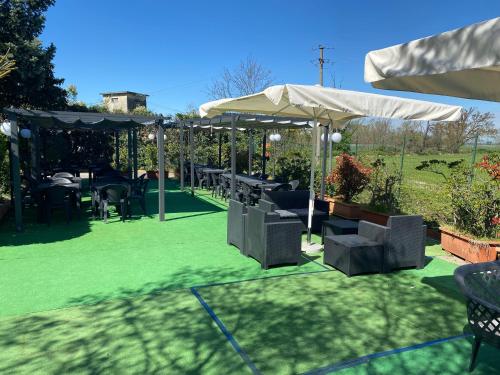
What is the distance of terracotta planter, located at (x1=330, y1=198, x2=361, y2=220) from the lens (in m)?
8.34

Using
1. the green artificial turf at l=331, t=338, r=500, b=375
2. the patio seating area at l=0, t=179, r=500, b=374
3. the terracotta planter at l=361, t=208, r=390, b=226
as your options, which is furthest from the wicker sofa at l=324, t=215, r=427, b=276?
the terracotta planter at l=361, t=208, r=390, b=226

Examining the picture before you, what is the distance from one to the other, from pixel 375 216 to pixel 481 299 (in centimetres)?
537

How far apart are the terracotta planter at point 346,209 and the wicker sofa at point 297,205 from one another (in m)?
1.34

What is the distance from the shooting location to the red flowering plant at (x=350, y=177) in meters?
8.68

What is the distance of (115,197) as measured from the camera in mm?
8055

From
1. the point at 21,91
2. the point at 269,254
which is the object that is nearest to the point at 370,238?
the point at 269,254

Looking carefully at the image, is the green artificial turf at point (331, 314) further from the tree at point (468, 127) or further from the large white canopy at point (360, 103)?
the tree at point (468, 127)

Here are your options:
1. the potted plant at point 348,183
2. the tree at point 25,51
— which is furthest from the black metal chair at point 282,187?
the tree at point 25,51

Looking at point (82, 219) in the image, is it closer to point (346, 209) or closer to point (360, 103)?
point (346, 209)

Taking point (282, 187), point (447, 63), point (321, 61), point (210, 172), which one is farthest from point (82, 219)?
point (321, 61)

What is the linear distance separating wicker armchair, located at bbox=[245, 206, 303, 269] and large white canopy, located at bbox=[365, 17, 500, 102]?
8.02ft

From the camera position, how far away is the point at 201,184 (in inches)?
532

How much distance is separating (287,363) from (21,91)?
1375cm

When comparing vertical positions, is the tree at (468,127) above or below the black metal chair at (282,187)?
above
